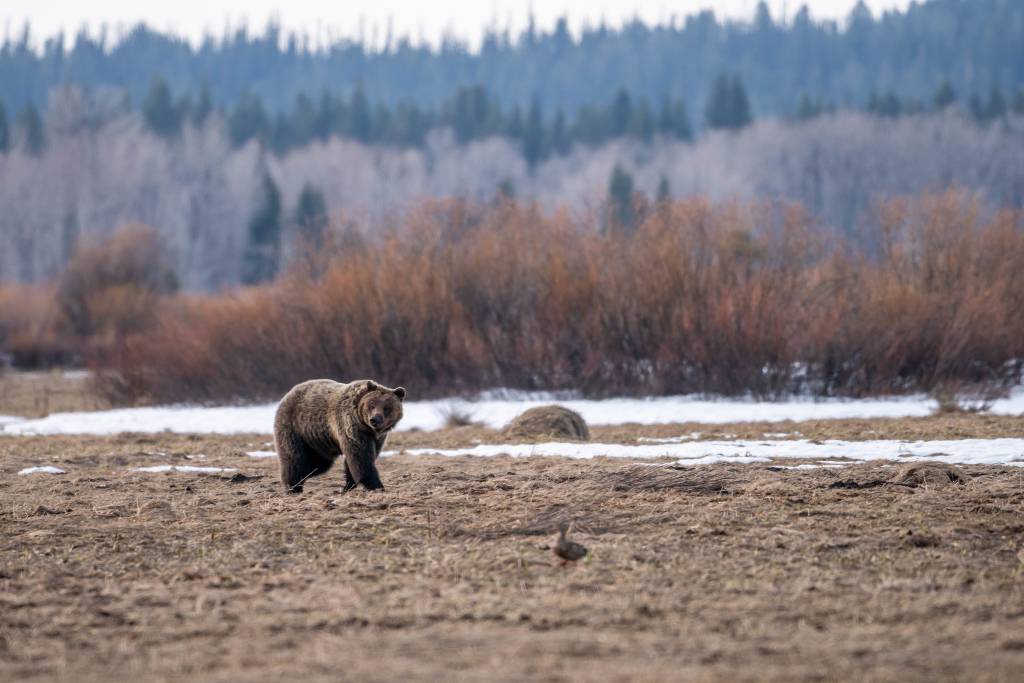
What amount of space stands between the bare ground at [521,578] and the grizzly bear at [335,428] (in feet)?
0.76

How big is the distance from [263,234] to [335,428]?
7022 cm

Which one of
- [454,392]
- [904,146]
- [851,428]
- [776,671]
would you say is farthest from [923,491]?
[904,146]

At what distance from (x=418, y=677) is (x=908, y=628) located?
239 cm

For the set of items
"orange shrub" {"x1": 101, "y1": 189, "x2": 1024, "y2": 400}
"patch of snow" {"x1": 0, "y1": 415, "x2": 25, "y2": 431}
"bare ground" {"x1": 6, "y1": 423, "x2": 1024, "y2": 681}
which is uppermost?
"orange shrub" {"x1": 101, "y1": 189, "x2": 1024, "y2": 400}

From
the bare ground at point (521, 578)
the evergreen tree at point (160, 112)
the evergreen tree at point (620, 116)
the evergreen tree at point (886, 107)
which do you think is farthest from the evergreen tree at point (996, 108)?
the bare ground at point (521, 578)

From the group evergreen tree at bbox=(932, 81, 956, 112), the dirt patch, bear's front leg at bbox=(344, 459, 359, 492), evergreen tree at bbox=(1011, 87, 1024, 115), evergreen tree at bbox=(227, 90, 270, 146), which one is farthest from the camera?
evergreen tree at bbox=(227, 90, 270, 146)

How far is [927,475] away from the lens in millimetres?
10234

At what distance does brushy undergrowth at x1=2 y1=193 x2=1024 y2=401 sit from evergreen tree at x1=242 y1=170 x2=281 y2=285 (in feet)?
162

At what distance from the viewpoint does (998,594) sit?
6.77 meters

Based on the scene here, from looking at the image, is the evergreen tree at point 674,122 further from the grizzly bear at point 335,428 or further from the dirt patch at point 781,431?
the grizzly bear at point 335,428

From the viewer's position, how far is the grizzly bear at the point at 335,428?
10453mm

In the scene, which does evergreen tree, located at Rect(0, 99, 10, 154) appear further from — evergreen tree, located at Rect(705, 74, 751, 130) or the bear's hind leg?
the bear's hind leg

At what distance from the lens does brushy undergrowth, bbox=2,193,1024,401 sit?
1018 inches

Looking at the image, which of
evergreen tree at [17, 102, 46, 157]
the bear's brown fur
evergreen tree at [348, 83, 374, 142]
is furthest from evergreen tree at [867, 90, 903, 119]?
the bear's brown fur
